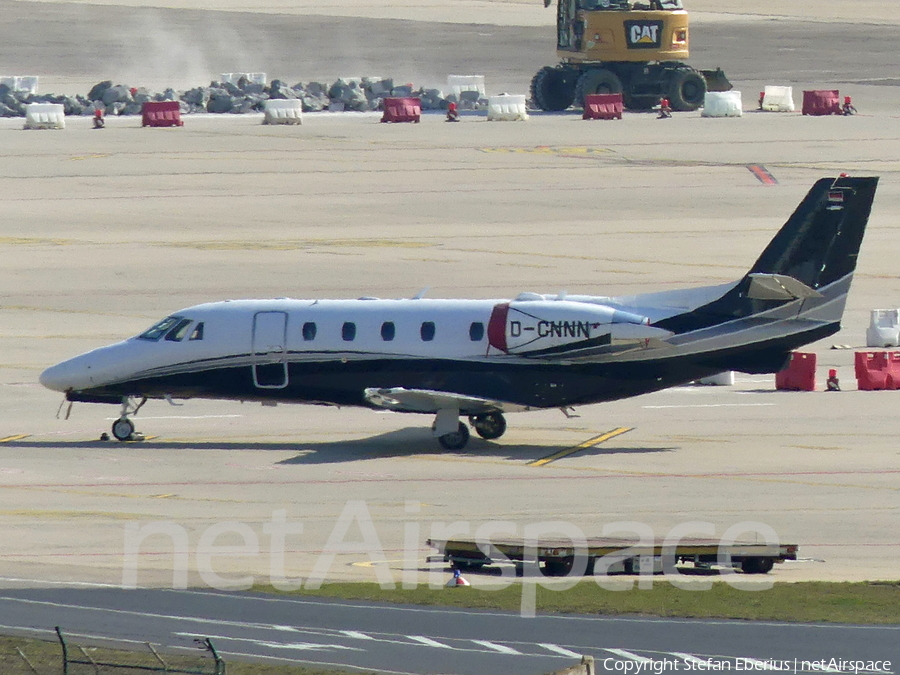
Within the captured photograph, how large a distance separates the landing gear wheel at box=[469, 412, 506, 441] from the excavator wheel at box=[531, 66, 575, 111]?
4992 cm

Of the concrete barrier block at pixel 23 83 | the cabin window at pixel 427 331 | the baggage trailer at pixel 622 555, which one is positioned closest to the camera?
the baggage trailer at pixel 622 555

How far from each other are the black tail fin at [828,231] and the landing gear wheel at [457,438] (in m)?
7.05

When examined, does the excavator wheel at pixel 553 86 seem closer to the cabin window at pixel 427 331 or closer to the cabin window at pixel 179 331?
the cabin window at pixel 179 331

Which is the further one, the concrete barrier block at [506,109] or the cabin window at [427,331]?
the concrete barrier block at [506,109]

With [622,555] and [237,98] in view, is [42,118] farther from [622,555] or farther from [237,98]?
[622,555]

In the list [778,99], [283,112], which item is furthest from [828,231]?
[778,99]

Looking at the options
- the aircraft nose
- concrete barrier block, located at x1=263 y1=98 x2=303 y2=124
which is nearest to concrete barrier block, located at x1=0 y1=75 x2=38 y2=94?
concrete barrier block, located at x1=263 y1=98 x2=303 y2=124

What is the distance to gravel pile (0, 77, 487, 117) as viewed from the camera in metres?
86.6

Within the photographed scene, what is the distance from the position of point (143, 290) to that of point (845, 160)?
31.6 m

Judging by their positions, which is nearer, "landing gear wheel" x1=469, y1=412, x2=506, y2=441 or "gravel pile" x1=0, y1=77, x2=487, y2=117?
"landing gear wheel" x1=469, y1=412, x2=506, y2=441

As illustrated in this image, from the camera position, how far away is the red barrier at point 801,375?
140 feet

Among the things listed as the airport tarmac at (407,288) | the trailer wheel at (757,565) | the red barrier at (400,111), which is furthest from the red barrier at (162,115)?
the trailer wheel at (757,565)

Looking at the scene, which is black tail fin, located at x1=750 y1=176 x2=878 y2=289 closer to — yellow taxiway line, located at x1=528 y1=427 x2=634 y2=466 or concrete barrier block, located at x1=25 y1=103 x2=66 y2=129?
yellow taxiway line, located at x1=528 y1=427 x2=634 y2=466

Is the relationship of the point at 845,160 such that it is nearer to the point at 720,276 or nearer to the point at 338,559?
the point at 720,276
